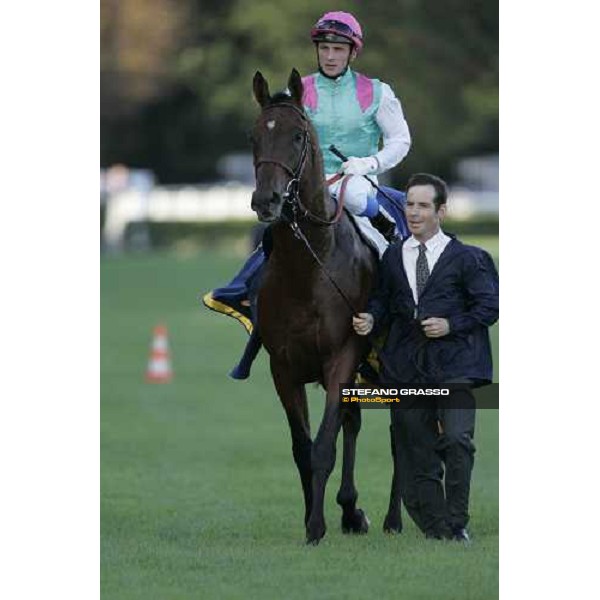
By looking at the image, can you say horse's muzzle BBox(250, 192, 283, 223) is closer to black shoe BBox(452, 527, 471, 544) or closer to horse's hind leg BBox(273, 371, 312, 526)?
horse's hind leg BBox(273, 371, 312, 526)

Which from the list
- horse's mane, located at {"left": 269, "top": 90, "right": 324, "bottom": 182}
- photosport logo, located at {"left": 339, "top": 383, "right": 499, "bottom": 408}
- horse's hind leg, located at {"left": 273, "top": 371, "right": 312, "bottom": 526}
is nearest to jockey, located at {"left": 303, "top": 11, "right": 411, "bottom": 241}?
horse's mane, located at {"left": 269, "top": 90, "right": 324, "bottom": 182}

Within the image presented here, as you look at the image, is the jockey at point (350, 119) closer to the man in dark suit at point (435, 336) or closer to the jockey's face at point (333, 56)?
the jockey's face at point (333, 56)

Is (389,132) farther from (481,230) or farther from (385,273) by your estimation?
(481,230)

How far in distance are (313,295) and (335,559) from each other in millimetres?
1359

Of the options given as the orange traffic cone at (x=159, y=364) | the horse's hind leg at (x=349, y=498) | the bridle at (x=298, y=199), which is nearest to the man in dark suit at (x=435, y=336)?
the bridle at (x=298, y=199)

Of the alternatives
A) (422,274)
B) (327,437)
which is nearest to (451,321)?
(422,274)

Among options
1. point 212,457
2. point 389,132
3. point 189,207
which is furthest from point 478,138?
point 389,132

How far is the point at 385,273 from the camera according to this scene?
9305 millimetres

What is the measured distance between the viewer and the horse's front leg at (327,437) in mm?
9375

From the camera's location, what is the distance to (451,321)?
9.05 metres

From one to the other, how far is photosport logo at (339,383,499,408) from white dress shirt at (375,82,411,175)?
1.16 m
